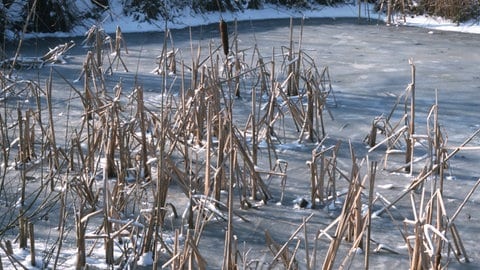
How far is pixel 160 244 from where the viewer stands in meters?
3.41

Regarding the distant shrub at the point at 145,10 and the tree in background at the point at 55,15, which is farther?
the distant shrub at the point at 145,10

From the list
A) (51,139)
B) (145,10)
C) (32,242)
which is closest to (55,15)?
(145,10)

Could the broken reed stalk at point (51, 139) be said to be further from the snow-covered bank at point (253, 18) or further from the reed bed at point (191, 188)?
the snow-covered bank at point (253, 18)

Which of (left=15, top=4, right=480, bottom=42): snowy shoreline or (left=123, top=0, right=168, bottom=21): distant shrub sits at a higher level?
(left=123, top=0, right=168, bottom=21): distant shrub

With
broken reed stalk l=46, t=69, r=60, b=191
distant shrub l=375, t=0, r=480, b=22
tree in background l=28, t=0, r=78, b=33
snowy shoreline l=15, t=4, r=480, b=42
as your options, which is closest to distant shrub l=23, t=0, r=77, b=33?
tree in background l=28, t=0, r=78, b=33

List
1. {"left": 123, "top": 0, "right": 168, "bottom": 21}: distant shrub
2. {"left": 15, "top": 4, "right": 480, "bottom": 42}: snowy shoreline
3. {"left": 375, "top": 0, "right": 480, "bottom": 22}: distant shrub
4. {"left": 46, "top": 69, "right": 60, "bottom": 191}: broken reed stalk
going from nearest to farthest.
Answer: {"left": 46, "top": 69, "right": 60, "bottom": 191}: broken reed stalk < {"left": 15, "top": 4, "right": 480, "bottom": 42}: snowy shoreline < {"left": 375, "top": 0, "right": 480, "bottom": 22}: distant shrub < {"left": 123, "top": 0, "right": 168, "bottom": 21}: distant shrub

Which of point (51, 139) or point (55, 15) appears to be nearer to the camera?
point (51, 139)

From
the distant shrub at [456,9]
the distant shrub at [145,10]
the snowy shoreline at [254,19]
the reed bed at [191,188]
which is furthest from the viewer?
the distant shrub at [145,10]

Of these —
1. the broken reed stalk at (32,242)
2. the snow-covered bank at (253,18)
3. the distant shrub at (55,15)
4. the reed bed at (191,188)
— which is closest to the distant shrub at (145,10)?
the snow-covered bank at (253,18)

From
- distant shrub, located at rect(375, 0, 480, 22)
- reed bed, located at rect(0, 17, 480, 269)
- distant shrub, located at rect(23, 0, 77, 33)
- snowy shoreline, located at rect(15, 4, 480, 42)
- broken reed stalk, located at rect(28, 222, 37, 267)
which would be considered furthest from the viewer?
distant shrub, located at rect(375, 0, 480, 22)

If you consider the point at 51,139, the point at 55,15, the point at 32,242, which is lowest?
the point at 32,242

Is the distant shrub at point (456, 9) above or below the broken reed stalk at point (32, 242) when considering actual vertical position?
above

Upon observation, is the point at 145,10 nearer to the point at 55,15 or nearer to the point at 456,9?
the point at 55,15

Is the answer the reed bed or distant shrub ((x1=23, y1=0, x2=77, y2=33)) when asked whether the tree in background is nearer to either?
distant shrub ((x1=23, y1=0, x2=77, y2=33))
